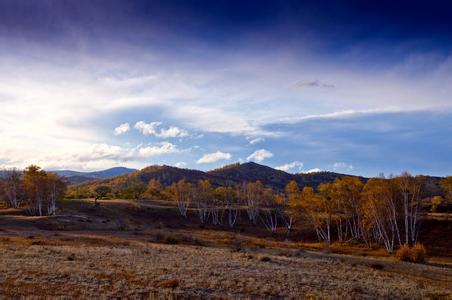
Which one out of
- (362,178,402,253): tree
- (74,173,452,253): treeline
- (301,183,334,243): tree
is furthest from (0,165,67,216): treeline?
(362,178,402,253): tree

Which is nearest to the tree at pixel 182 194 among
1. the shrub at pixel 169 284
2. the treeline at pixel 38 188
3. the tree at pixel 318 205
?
the treeline at pixel 38 188

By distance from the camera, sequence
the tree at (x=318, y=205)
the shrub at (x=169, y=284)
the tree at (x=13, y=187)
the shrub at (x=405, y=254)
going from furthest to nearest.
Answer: the tree at (x=13, y=187) → the tree at (x=318, y=205) → the shrub at (x=405, y=254) → the shrub at (x=169, y=284)

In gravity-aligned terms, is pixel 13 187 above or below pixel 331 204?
above

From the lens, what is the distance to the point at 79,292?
18.2m

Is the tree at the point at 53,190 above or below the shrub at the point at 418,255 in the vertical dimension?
above

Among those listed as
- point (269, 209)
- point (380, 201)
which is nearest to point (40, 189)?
point (269, 209)

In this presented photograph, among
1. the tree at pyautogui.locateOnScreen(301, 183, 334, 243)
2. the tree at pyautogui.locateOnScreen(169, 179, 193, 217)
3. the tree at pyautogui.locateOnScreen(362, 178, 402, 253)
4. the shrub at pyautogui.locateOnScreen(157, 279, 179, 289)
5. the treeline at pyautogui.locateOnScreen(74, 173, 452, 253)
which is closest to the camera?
the shrub at pyautogui.locateOnScreen(157, 279, 179, 289)

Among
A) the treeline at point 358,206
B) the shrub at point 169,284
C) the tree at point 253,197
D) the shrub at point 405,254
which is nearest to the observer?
the shrub at point 169,284

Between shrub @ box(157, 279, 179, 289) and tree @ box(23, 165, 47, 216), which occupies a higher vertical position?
tree @ box(23, 165, 47, 216)

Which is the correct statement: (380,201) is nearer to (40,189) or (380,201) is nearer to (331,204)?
(331,204)

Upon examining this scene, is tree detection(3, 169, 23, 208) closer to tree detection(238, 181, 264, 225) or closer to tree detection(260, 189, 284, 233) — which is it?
tree detection(238, 181, 264, 225)

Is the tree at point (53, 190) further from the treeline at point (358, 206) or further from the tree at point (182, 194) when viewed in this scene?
the treeline at point (358, 206)

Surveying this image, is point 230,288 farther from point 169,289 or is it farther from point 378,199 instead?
point 378,199

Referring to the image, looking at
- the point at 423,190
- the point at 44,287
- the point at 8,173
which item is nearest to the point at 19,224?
the point at 8,173
